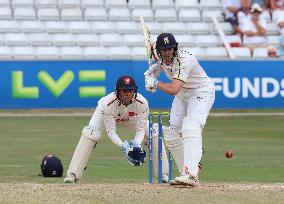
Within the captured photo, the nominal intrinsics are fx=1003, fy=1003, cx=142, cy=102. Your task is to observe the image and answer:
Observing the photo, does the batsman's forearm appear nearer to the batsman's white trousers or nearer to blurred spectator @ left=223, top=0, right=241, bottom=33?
the batsman's white trousers

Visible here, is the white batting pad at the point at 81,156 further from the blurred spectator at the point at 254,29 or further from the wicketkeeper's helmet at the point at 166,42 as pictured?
the blurred spectator at the point at 254,29

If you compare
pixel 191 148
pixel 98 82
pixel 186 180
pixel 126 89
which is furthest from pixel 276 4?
pixel 186 180

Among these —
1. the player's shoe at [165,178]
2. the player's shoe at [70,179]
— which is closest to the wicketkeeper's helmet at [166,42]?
the player's shoe at [165,178]

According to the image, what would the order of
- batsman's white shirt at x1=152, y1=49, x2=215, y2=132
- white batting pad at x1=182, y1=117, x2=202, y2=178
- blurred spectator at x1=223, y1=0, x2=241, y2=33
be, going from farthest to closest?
blurred spectator at x1=223, y1=0, x2=241, y2=33, batsman's white shirt at x1=152, y1=49, x2=215, y2=132, white batting pad at x1=182, y1=117, x2=202, y2=178

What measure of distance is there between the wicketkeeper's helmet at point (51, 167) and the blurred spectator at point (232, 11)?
47.8 ft

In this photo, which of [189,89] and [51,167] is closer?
[189,89]

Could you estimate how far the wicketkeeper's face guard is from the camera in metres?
11.6

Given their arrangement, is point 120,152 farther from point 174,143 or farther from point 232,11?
point 232,11

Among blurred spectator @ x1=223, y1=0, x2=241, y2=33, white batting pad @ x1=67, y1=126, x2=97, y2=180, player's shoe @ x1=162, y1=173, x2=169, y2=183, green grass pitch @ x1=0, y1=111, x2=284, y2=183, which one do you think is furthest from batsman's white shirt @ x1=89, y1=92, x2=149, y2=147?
blurred spectator @ x1=223, y1=0, x2=241, y2=33

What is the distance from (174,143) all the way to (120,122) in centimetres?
93

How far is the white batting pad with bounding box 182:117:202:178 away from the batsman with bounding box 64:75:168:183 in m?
0.71

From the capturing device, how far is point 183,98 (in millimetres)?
11680

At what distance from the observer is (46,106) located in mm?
24391

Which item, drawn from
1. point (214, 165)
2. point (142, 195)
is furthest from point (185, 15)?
point (142, 195)
